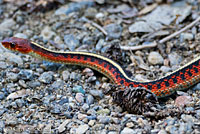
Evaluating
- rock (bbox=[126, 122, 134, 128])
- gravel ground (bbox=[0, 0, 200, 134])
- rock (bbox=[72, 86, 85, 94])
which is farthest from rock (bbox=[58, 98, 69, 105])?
rock (bbox=[126, 122, 134, 128])

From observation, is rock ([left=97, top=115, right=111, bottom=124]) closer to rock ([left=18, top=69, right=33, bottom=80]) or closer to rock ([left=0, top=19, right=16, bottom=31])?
rock ([left=18, top=69, right=33, bottom=80])

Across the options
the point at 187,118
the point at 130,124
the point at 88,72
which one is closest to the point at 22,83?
the point at 88,72

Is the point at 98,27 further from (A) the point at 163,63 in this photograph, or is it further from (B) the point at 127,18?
(A) the point at 163,63

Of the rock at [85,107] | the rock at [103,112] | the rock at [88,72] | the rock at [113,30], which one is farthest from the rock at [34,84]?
the rock at [113,30]

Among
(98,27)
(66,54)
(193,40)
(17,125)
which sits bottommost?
(17,125)

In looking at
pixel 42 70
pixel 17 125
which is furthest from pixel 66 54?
pixel 17 125

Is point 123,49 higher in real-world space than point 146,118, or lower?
higher

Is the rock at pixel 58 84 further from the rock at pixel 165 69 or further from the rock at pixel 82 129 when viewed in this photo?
the rock at pixel 165 69
